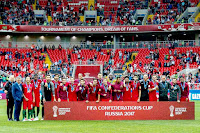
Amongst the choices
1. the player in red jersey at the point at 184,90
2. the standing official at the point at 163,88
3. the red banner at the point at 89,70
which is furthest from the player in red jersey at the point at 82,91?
the red banner at the point at 89,70

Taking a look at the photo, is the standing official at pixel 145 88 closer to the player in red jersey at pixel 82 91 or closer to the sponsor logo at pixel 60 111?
the player in red jersey at pixel 82 91

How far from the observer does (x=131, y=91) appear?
63.4 feet

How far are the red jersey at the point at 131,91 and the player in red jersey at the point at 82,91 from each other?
1778mm

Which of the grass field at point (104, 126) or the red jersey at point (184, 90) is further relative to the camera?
the red jersey at point (184, 90)

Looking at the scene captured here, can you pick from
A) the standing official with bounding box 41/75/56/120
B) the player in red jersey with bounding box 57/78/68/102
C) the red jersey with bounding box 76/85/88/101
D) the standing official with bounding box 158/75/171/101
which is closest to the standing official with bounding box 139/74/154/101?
the standing official with bounding box 158/75/171/101

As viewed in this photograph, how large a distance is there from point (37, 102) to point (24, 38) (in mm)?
44883

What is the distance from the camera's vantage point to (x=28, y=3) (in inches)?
2452

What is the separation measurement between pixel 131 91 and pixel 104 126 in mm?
4104

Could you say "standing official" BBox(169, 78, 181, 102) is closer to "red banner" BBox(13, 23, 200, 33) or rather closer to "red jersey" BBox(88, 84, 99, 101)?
"red jersey" BBox(88, 84, 99, 101)

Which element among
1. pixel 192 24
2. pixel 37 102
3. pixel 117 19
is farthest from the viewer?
pixel 117 19

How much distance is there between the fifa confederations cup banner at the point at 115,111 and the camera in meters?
17.8

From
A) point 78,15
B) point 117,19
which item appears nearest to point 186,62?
point 117,19

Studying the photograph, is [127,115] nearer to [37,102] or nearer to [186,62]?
[37,102]

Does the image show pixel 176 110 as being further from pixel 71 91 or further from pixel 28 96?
pixel 28 96
